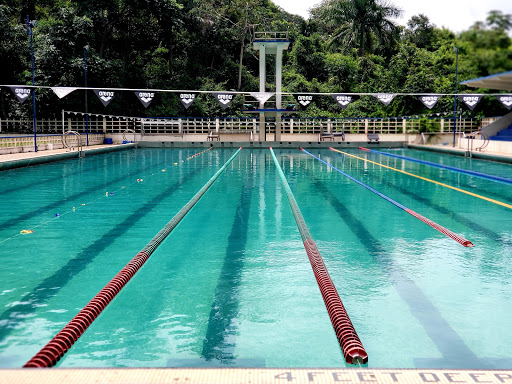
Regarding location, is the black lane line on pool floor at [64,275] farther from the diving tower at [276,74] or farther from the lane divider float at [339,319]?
the diving tower at [276,74]

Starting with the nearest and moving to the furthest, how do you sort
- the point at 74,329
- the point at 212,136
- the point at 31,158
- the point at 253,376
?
Answer: the point at 253,376 → the point at 74,329 → the point at 31,158 → the point at 212,136

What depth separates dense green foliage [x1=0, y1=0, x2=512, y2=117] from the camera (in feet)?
98.3

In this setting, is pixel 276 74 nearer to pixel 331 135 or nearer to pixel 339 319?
pixel 331 135

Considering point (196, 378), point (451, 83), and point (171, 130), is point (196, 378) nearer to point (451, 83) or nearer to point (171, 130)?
point (171, 130)

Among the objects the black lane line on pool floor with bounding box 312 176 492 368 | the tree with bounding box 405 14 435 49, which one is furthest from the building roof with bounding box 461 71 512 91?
the tree with bounding box 405 14 435 49

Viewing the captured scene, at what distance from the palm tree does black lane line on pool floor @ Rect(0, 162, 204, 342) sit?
32.3 m

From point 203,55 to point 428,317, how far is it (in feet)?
115

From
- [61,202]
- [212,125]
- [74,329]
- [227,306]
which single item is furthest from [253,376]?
[212,125]

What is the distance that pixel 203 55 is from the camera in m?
36.7

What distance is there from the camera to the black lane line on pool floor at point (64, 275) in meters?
3.55

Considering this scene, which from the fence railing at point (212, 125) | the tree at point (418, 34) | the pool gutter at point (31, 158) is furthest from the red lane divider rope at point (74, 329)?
the tree at point (418, 34)

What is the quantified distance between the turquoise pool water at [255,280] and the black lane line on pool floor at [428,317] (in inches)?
0.5

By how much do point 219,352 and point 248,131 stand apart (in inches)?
1094

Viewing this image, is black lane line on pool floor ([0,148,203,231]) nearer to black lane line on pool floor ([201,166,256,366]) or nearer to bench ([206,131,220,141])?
black lane line on pool floor ([201,166,256,366])
